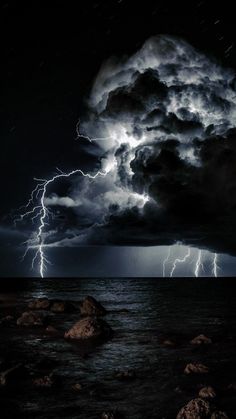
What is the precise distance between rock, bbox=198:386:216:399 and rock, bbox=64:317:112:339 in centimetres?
874

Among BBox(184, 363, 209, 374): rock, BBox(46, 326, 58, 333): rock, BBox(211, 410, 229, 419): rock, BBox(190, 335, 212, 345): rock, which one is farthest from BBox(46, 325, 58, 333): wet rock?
BBox(211, 410, 229, 419): rock

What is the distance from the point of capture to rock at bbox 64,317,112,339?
1836 centimetres

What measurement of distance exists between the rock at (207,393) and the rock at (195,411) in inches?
62.8

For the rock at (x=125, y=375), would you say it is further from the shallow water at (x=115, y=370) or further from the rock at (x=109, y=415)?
the rock at (x=109, y=415)

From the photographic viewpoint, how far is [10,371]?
11719 mm

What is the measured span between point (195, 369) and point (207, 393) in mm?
2659

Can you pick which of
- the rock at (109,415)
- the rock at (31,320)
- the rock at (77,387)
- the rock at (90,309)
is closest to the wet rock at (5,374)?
the rock at (77,387)

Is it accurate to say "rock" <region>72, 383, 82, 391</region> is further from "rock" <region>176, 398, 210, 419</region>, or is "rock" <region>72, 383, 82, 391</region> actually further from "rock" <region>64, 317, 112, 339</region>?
"rock" <region>64, 317, 112, 339</region>

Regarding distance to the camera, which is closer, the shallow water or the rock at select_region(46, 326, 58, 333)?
the shallow water

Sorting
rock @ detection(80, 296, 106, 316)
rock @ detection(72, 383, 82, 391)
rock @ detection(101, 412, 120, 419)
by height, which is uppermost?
rock @ detection(80, 296, 106, 316)

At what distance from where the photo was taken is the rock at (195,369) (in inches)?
505

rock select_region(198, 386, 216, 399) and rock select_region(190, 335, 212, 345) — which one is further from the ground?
rock select_region(190, 335, 212, 345)

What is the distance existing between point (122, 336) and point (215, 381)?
872cm

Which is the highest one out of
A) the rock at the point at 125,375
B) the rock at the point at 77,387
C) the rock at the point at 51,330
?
the rock at the point at 51,330
